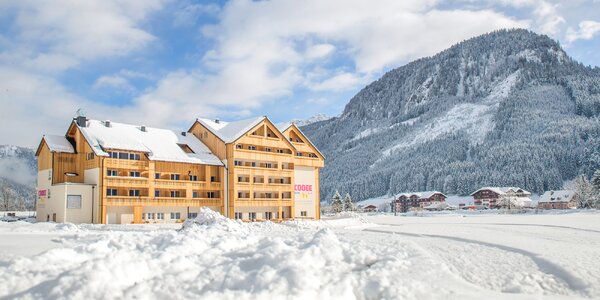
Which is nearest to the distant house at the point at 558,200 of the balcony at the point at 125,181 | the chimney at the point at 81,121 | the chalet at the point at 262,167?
the chalet at the point at 262,167

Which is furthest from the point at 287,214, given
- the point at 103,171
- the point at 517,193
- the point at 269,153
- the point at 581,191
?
the point at 517,193

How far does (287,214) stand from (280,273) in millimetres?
48330

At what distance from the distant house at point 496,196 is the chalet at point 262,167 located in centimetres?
12243

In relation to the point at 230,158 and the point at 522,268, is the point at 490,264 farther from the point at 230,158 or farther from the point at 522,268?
the point at 230,158

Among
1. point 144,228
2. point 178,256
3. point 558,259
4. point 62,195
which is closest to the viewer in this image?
point 178,256

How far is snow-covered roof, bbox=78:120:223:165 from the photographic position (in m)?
51.9

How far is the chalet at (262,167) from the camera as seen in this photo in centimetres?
5956

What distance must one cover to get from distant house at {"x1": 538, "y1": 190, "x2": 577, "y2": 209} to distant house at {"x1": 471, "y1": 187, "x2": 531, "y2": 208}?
5.43 meters

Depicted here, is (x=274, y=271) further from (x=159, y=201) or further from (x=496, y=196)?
(x=496, y=196)

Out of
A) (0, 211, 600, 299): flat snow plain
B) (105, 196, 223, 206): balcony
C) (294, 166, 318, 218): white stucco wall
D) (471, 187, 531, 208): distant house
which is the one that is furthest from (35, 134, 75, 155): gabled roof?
(471, 187, 531, 208): distant house

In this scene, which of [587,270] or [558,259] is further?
[558,259]

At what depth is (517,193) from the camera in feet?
623

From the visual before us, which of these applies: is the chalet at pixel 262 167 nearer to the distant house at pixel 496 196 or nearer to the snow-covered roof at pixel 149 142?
the snow-covered roof at pixel 149 142

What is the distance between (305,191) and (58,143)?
30848mm
